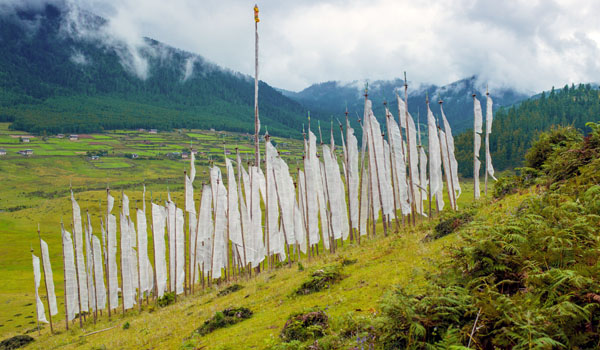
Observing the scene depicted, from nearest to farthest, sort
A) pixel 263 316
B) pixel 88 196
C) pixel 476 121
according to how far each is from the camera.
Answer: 1. pixel 263 316
2. pixel 476 121
3. pixel 88 196

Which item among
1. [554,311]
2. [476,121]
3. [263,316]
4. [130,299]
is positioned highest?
[476,121]

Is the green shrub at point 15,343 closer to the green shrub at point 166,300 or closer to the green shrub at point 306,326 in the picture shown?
the green shrub at point 166,300

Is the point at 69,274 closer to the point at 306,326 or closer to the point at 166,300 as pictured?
the point at 166,300

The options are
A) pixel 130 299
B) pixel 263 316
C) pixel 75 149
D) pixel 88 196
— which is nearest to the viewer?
pixel 263 316

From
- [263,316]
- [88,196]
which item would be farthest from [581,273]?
[88,196]

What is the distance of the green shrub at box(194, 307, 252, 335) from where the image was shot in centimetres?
1335

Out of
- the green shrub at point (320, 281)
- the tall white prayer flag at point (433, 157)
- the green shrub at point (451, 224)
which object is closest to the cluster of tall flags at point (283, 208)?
the tall white prayer flag at point (433, 157)

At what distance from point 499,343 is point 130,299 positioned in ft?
111

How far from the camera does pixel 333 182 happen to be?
98.2 feet

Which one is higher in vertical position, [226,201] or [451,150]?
[451,150]

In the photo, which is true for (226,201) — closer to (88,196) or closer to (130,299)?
(130,299)

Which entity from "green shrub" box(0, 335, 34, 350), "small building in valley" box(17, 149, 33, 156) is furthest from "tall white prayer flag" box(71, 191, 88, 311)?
"small building in valley" box(17, 149, 33, 156)

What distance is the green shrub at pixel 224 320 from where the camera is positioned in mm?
13352

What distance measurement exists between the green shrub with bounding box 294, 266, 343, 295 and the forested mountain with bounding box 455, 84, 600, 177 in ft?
330
